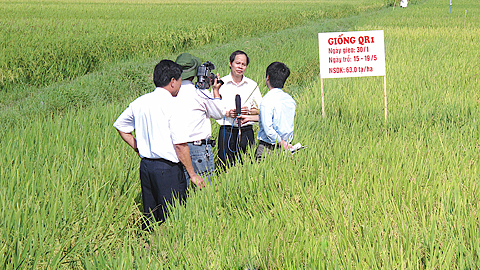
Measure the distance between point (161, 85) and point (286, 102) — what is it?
1.03 meters

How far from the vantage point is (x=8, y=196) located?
294 centimetres

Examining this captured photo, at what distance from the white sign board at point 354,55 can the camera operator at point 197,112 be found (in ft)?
9.34

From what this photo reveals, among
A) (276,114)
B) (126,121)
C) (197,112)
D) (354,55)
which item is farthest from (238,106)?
(354,55)

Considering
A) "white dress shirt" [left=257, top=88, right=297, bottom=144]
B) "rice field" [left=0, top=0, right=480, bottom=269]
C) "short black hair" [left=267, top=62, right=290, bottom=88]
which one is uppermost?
"short black hair" [left=267, top=62, right=290, bottom=88]

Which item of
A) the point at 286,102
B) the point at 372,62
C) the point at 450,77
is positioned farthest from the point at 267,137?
the point at 450,77

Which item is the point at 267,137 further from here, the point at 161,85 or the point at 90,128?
the point at 90,128

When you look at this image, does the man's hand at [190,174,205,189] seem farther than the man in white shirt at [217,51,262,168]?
No

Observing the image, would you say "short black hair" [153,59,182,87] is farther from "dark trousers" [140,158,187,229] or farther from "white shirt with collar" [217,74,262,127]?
"white shirt with collar" [217,74,262,127]

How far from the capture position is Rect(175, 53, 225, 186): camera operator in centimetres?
322

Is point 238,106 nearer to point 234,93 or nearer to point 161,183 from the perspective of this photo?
point 234,93

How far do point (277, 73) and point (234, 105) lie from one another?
76 cm

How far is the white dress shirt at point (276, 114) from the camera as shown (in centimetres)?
344

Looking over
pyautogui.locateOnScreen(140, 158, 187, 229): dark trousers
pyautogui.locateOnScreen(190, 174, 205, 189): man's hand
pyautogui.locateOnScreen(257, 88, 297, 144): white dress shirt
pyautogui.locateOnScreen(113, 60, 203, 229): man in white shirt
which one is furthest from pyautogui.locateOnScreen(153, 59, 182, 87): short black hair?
pyautogui.locateOnScreen(257, 88, 297, 144): white dress shirt

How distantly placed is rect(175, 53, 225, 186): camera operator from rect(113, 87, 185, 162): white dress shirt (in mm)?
164
